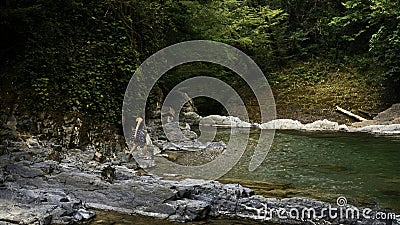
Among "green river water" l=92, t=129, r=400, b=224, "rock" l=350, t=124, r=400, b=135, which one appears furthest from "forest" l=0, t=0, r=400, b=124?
"green river water" l=92, t=129, r=400, b=224

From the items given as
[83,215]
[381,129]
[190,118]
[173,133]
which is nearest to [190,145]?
[173,133]

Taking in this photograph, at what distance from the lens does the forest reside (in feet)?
29.7

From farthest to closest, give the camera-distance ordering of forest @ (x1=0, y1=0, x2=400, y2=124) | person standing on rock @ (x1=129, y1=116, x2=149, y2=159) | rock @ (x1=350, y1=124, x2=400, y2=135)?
rock @ (x1=350, y1=124, x2=400, y2=135) < person standing on rock @ (x1=129, y1=116, x2=149, y2=159) < forest @ (x1=0, y1=0, x2=400, y2=124)

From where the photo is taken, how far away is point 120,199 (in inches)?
226

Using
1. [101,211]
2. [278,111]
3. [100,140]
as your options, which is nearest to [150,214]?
[101,211]

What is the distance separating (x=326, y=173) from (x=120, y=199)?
4378 millimetres

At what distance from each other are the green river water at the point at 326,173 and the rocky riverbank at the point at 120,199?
267 mm

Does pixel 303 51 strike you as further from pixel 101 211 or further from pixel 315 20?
pixel 101 211

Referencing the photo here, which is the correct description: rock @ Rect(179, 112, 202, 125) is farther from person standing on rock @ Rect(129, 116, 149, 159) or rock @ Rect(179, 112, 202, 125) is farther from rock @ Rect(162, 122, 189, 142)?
person standing on rock @ Rect(129, 116, 149, 159)

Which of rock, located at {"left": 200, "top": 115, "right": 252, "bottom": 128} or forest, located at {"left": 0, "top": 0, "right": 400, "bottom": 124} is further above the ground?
forest, located at {"left": 0, "top": 0, "right": 400, "bottom": 124}

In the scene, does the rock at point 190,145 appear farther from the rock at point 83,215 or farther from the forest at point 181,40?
the rock at point 83,215

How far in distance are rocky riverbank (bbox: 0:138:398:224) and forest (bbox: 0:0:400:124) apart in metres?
2.58

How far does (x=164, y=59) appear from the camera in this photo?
12.9 metres

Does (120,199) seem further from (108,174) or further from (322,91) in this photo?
(322,91)
